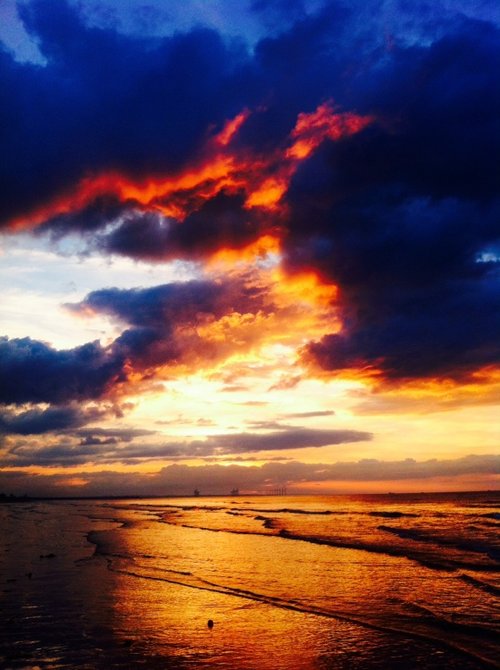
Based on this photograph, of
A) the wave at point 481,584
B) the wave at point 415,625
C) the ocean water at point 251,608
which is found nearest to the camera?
the ocean water at point 251,608

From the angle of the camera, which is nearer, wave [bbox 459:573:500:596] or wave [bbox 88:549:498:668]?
wave [bbox 88:549:498:668]

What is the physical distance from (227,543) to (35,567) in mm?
13872

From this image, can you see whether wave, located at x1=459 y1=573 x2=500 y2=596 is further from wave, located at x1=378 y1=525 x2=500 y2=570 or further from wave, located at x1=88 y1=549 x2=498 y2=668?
wave, located at x1=88 y1=549 x2=498 y2=668

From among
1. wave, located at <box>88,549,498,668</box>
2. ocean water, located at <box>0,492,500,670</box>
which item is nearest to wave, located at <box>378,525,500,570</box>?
ocean water, located at <box>0,492,500,670</box>

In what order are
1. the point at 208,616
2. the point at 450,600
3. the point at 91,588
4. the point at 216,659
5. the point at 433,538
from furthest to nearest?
the point at 433,538 < the point at 91,588 < the point at 450,600 < the point at 208,616 < the point at 216,659

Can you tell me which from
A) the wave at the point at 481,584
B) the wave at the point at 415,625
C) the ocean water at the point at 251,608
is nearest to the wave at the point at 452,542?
the ocean water at the point at 251,608

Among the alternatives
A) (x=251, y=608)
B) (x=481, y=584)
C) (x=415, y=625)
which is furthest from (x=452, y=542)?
(x=251, y=608)

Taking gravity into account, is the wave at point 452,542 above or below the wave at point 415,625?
below

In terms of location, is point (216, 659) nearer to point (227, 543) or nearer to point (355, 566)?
point (355, 566)

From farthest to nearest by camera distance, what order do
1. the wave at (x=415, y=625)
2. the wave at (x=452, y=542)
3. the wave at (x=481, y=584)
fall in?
the wave at (x=452, y=542) → the wave at (x=481, y=584) → the wave at (x=415, y=625)

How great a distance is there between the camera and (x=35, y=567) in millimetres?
22328

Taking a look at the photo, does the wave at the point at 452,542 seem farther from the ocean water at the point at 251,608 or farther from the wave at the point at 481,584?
the wave at the point at 481,584

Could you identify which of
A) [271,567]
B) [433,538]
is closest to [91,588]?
[271,567]

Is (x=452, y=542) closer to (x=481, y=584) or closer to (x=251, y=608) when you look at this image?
(x=481, y=584)
